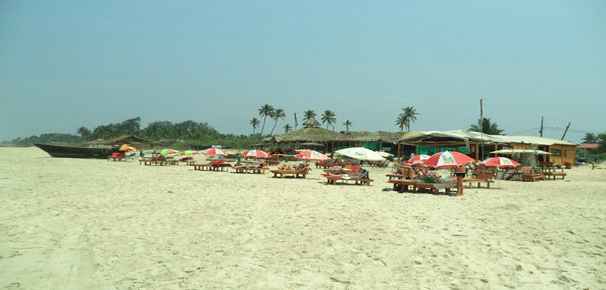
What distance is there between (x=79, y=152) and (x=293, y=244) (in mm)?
38592

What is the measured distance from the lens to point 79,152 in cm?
3922

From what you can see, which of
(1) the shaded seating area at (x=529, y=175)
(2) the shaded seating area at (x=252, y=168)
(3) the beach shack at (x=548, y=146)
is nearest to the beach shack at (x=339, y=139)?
(3) the beach shack at (x=548, y=146)

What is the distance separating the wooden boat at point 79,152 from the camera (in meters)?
38.7

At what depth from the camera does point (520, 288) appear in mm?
4680

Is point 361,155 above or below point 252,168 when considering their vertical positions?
above

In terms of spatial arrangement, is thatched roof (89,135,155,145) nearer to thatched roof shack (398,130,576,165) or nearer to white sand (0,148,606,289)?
thatched roof shack (398,130,576,165)

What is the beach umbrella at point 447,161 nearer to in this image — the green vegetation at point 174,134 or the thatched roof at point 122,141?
the thatched roof at point 122,141

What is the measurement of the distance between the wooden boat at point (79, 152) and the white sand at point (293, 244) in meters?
30.2

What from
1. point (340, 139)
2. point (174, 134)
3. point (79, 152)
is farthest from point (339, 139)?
point (174, 134)

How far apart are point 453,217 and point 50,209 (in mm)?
8024

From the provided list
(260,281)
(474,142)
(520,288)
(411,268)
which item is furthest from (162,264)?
(474,142)

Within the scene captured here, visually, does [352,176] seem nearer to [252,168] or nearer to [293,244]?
[252,168]

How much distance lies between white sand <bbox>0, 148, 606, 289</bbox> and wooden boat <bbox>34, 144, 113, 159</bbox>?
30.2 meters

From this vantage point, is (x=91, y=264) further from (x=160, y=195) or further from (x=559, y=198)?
(x=559, y=198)
